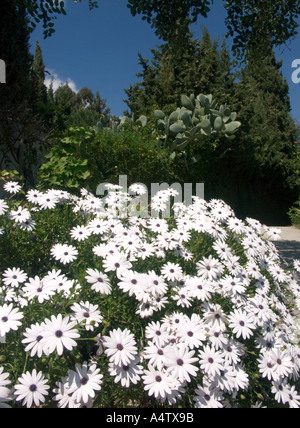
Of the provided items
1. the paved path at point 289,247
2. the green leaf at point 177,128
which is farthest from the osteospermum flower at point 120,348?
the green leaf at point 177,128

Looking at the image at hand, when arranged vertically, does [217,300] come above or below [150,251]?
below

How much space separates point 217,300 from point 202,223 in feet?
1.93

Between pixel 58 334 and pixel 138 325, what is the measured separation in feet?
1.44

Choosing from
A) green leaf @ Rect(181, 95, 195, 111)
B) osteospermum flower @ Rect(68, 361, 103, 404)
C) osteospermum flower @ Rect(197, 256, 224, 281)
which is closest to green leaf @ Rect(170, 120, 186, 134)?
green leaf @ Rect(181, 95, 195, 111)

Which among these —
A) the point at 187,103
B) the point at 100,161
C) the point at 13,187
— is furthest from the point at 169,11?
the point at 13,187

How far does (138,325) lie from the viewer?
5.14 ft

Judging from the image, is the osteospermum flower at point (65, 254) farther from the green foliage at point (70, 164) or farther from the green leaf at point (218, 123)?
the green leaf at point (218, 123)

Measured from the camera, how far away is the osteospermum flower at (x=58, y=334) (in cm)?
121

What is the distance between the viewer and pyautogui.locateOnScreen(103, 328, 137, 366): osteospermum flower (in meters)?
1.26

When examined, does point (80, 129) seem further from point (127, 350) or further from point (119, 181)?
point (127, 350)

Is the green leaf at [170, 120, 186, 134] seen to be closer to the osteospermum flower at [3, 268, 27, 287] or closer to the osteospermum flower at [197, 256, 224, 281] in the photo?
the osteospermum flower at [197, 256, 224, 281]

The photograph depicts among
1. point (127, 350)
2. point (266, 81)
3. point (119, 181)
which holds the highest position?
point (266, 81)

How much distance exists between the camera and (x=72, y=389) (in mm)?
1189
